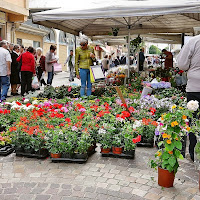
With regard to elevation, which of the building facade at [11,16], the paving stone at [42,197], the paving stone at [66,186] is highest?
the building facade at [11,16]

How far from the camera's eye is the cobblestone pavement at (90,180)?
332 centimetres

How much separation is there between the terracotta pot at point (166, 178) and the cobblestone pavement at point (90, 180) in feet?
0.23

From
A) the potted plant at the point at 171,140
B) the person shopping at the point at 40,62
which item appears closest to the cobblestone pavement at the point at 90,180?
the potted plant at the point at 171,140

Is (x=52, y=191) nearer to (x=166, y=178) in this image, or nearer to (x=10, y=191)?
(x=10, y=191)

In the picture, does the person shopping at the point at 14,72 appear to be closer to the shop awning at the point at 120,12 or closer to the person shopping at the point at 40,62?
the person shopping at the point at 40,62

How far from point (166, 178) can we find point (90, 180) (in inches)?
36.3

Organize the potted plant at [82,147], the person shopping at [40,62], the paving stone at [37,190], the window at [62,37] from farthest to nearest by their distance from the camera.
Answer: the window at [62,37] < the person shopping at [40,62] < the potted plant at [82,147] < the paving stone at [37,190]

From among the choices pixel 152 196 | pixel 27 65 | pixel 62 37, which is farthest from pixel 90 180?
pixel 62 37

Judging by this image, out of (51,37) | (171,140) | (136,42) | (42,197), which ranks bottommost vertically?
(42,197)

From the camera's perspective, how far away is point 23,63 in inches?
385

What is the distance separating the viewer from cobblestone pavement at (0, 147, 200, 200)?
10.9 feet

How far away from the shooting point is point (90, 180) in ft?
12.1

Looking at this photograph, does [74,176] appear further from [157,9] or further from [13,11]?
[13,11]

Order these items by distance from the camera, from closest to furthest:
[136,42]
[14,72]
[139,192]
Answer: [139,192]
[14,72]
[136,42]
